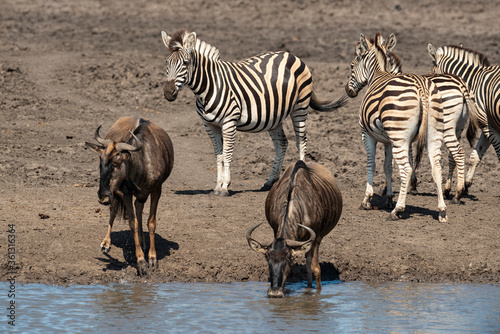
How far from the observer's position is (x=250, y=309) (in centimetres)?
805

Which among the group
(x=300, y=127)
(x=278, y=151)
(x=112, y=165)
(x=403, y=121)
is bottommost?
(x=112, y=165)

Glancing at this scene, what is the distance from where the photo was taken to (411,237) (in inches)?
408

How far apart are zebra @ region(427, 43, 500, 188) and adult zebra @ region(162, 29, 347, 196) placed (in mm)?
2572

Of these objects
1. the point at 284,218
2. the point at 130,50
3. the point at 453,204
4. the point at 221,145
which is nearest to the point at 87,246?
Answer: the point at 284,218

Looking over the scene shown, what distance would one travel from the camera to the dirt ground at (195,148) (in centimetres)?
948

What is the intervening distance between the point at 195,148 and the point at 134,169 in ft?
20.9

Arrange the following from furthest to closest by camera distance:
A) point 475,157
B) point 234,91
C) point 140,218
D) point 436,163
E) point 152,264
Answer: point 475,157 → point 234,91 → point 436,163 → point 140,218 → point 152,264

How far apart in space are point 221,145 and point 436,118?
359cm

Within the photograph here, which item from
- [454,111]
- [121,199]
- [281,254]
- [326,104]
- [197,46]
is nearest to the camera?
[281,254]

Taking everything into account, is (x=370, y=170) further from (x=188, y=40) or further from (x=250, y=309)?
(x=250, y=309)

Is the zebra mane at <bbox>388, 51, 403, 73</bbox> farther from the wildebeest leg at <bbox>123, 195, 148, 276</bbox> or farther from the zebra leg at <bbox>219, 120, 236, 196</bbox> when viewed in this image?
the wildebeest leg at <bbox>123, 195, 148, 276</bbox>

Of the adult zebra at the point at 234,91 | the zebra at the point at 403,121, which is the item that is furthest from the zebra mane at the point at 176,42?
the zebra at the point at 403,121

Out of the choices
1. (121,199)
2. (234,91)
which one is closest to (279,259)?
(121,199)

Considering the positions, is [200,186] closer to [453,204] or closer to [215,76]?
[215,76]
